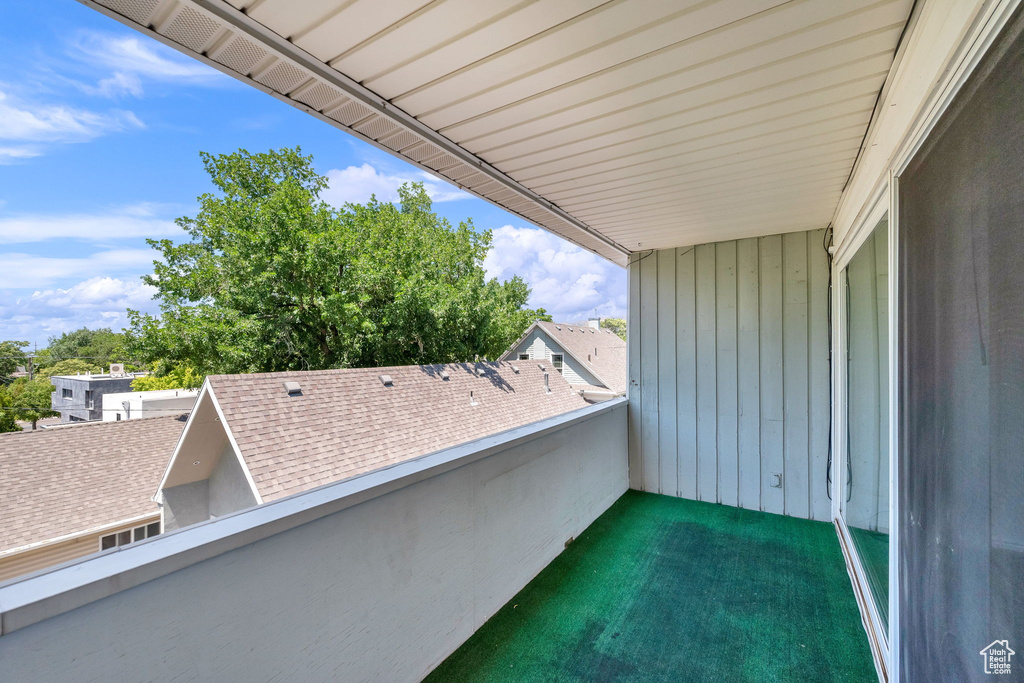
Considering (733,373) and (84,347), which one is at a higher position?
(84,347)

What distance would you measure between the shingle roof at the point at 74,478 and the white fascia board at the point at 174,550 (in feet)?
5.20

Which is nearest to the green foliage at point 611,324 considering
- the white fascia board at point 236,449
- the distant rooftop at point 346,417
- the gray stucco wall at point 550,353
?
the gray stucco wall at point 550,353

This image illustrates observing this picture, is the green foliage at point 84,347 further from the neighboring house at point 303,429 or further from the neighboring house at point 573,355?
the neighboring house at point 573,355

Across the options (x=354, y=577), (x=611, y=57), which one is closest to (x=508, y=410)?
(x=354, y=577)

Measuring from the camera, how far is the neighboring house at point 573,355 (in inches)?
439

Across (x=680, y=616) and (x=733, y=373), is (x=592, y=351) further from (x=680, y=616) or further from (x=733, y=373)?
(x=680, y=616)

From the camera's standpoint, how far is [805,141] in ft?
5.81

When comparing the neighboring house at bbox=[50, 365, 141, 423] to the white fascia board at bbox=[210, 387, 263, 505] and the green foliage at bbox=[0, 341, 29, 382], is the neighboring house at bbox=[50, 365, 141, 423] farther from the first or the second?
the white fascia board at bbox=[210, 387, 263, 505]

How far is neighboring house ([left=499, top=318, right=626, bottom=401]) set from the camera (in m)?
11.1

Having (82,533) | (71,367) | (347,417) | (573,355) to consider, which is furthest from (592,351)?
(82,533)

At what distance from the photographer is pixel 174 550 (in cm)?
88

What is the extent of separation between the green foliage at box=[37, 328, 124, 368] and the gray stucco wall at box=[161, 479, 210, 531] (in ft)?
2.84

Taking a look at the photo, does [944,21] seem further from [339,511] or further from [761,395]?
[761,395]

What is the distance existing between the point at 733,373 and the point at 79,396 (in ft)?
13.6
